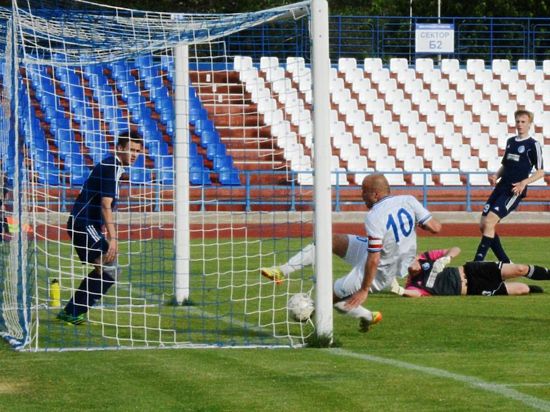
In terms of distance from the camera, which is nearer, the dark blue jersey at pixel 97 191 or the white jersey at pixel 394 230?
the white jersey at pixel 394 230

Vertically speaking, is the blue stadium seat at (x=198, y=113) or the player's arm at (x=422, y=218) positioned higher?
the blue stadium seat at (x=198, y=113)

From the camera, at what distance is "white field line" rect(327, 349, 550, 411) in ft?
25.7

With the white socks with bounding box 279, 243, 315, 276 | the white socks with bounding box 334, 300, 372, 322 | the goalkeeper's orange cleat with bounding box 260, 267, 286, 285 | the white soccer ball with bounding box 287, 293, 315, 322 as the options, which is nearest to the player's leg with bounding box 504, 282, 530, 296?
the white socks with bounding box 279, 243, 315, 276

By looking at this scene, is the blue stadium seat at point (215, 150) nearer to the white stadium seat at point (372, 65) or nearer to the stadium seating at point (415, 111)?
the stadium seating at point (415, 111)

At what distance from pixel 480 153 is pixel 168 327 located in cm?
2371

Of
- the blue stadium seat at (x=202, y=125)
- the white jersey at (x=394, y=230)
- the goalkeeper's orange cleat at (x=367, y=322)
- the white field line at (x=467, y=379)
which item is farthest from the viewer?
the blue stadium seat at (x=202, y=125)

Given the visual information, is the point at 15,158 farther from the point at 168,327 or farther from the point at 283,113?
the point at 283,113

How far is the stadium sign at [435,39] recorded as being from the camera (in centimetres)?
3609

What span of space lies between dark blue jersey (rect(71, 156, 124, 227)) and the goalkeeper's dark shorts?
477 cm

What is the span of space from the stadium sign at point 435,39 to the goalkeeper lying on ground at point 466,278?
2181 cm

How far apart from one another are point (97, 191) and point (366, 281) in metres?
2.79

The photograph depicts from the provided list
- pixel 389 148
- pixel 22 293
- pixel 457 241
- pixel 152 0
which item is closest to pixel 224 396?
pixel 22 293

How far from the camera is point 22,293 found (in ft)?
35.1

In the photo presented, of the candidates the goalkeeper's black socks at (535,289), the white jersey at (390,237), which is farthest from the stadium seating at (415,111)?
the white jersey at (390,237)
